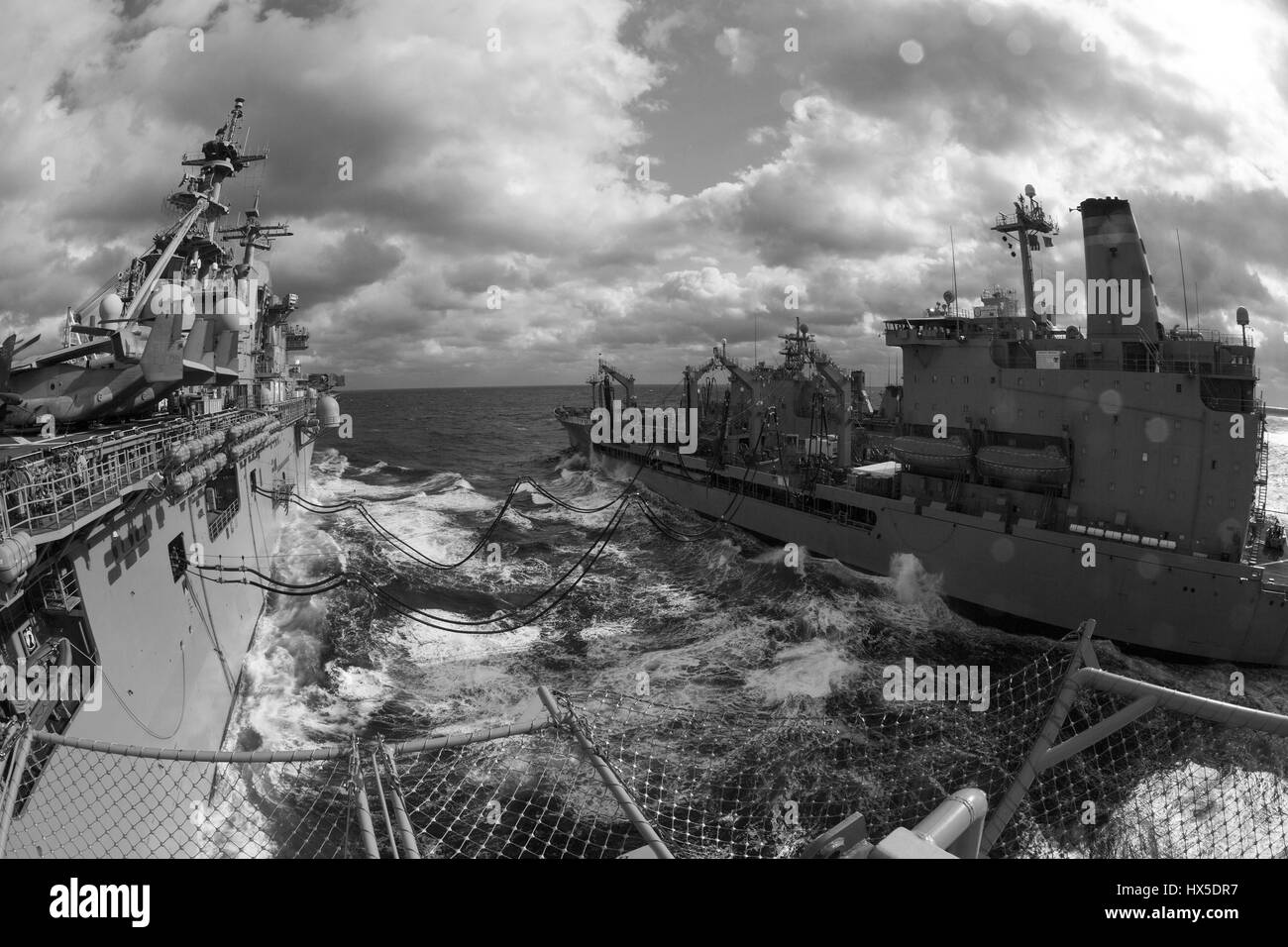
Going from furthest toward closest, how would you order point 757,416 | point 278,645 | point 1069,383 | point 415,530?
point 757,416 → point 415,530 → point 1069,383 → point 278,645

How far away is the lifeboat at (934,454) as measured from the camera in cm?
2389

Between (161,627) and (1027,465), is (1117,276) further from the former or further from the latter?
(161,627)

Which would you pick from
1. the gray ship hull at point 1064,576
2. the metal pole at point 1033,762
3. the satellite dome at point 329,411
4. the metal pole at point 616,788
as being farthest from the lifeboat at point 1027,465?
the satellite dome at point 329,411

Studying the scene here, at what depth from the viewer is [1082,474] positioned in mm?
→ 21391

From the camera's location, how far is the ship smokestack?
71.6ft

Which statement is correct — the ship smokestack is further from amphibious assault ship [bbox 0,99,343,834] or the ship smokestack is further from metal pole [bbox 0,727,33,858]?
metal pole [bbox 0,727,33,858]

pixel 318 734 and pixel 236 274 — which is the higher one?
pixel 236 274

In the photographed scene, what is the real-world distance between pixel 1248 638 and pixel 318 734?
2323cm

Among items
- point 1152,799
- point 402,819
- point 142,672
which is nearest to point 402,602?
point 142,672

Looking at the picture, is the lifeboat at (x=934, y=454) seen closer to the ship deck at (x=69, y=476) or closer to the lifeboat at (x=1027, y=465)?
the lifeboat at (x=1027, y=465)

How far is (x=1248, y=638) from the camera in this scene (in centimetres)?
1827

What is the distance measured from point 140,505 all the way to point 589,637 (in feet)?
41.1

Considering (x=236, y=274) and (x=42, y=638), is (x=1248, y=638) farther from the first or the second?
(x=236, y=274)
